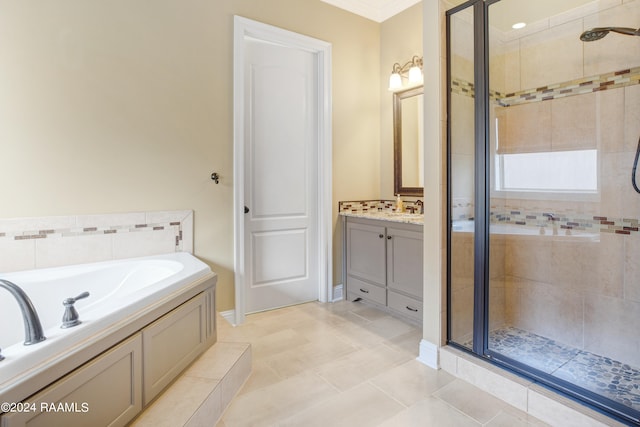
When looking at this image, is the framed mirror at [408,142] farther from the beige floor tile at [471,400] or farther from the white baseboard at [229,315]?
the white baseboard at [229,315]

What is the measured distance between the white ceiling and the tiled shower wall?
59.4 inches

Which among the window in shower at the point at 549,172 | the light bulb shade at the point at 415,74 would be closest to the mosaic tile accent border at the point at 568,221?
the window in shower at the point at 549,172

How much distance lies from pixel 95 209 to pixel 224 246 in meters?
0.92

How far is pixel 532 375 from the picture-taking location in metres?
1.82

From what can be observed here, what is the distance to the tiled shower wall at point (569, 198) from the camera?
2.03 m

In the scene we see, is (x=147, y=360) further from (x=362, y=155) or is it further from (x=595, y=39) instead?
(x=595, y=39)

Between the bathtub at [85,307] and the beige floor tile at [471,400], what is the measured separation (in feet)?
4.85

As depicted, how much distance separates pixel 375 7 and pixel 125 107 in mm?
2558

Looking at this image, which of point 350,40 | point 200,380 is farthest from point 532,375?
point 350,40

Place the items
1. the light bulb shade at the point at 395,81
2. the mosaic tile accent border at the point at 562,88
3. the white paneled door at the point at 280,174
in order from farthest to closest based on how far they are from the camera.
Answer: the light bulb shade at the point at 395,81 → the white paneled door at the point at 280,174 → the mosaic tile accent border at the point at 562,88

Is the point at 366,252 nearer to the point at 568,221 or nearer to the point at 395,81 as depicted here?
the point at 568,221

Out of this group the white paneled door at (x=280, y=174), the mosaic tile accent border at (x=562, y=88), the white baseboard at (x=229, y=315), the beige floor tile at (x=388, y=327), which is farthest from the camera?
the white paneled door at (x=280, y=174)

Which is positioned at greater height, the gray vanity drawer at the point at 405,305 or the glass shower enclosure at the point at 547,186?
the glass shower enclosure at the point at 547,186

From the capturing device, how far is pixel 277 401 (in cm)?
186
